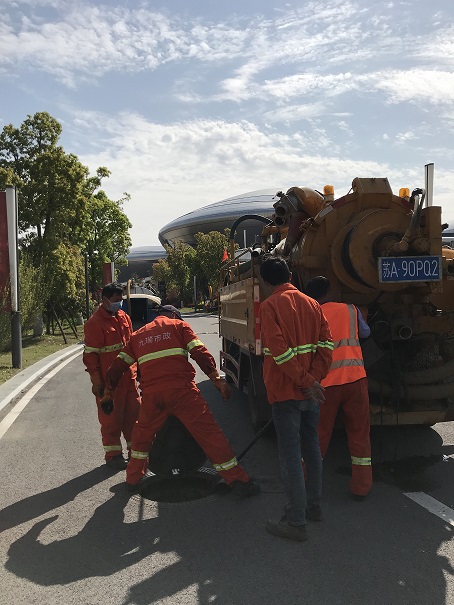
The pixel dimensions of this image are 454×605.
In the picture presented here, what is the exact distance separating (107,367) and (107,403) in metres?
0.50

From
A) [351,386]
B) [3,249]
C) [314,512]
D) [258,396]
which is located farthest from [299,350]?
[3,249]

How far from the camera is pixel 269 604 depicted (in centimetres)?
314

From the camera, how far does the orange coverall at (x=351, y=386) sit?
466cm

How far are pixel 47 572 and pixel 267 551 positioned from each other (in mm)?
1376

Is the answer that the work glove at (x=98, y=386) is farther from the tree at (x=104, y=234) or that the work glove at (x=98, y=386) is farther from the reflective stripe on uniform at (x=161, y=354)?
the tree at (x=104, y=234)

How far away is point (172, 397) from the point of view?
15.7 feet

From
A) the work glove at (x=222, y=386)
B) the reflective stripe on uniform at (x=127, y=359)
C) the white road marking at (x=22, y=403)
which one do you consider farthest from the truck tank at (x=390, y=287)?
the white road marking at (x=22, y=403)

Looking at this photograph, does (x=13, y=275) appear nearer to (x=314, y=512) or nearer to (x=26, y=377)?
(x=26, y=377)

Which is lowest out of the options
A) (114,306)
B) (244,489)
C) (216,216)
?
(244,489)

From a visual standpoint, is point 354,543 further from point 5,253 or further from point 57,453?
point 5,253

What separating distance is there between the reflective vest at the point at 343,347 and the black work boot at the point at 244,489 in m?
1.02

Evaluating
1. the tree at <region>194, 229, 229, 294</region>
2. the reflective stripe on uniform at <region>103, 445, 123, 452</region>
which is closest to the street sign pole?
Answer: the reflective stripe on uniform at <region>103, 445, 123, 452</region>

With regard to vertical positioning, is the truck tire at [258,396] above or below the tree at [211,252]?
below

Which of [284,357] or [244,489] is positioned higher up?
[284,357]
